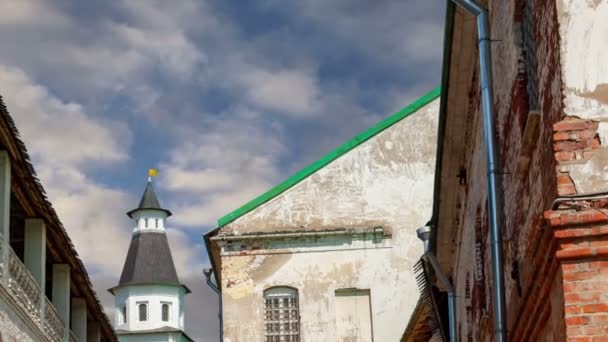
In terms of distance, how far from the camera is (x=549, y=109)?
8.57 metres

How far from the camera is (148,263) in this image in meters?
94.6

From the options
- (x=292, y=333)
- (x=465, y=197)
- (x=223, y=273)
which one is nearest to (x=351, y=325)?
(x=292, y=333)

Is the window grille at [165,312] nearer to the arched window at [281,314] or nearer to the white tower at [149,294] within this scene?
the white tower at [149,294]

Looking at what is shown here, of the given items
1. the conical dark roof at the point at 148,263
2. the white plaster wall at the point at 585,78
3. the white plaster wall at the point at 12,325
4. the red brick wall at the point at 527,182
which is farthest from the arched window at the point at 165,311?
the white plaster wall at the point at 585,78

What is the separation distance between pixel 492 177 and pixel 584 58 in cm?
279

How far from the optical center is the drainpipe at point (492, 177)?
10.5m

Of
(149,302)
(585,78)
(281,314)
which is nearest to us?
(585,78)

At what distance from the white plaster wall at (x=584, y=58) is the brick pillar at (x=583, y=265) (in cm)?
68

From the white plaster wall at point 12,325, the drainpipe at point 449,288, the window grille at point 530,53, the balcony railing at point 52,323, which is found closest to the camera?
the window grille at point 530,53

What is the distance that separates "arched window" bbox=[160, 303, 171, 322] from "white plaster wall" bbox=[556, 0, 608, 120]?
287 feet

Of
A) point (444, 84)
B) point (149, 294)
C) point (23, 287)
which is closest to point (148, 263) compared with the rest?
point (149, 294)

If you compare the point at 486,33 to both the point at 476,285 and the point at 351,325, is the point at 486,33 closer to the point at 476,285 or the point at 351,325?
the point at 476,285

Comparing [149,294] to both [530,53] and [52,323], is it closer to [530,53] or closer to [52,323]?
[52,323]

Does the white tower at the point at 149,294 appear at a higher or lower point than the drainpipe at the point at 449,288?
higher
